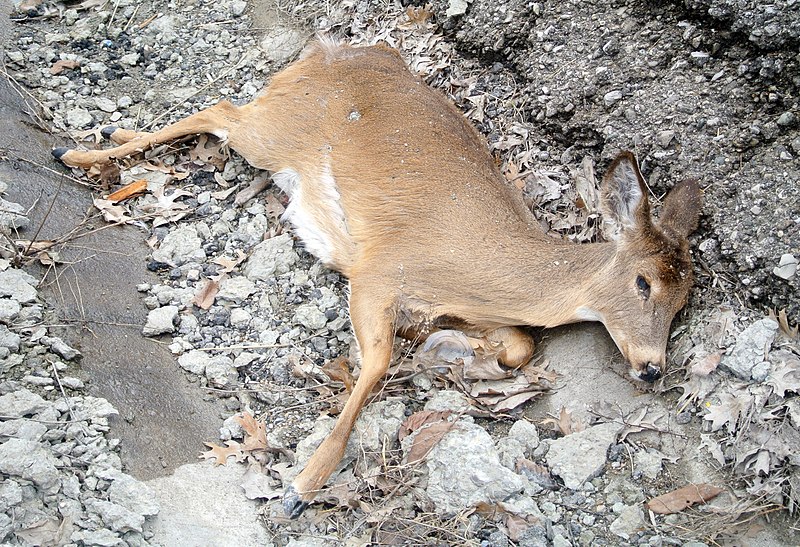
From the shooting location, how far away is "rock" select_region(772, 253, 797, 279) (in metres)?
4.59

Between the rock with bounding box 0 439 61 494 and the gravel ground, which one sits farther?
the gravel ground

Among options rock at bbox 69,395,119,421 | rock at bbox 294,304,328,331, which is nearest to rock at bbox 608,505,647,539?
rock at bbox 294,304,328,331

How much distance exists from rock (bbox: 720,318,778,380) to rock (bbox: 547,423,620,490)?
2.26 ft

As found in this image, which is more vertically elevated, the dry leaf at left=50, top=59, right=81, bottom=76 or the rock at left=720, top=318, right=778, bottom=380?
the dry leaf at left=50, top=59, right=81, bottom=76

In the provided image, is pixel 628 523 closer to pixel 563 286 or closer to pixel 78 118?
pixel 563 286

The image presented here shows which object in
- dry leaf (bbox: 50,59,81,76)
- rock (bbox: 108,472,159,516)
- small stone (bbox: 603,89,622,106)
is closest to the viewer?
rock (bbox: 108,472,159,516)

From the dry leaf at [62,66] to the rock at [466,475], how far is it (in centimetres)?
443

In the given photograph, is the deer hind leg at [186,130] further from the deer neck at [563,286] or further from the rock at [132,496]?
the rock at [132,496]

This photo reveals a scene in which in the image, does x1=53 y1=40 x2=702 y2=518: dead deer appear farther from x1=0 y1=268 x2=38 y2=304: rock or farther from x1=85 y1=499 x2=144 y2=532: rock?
x1=0 y1=268 x2=38 y2=304: rock

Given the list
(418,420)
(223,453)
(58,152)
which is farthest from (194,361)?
(58,152)

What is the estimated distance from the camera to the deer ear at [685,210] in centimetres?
502

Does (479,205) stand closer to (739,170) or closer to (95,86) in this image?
(739,170)

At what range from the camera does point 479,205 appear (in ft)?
17.4

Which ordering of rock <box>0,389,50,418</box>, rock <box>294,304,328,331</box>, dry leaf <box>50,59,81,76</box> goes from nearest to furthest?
rock <box>0,389,50,418</box>, rock <box>294,304,328,331</box>, dry leaf <box>50,59,81,76</box>
